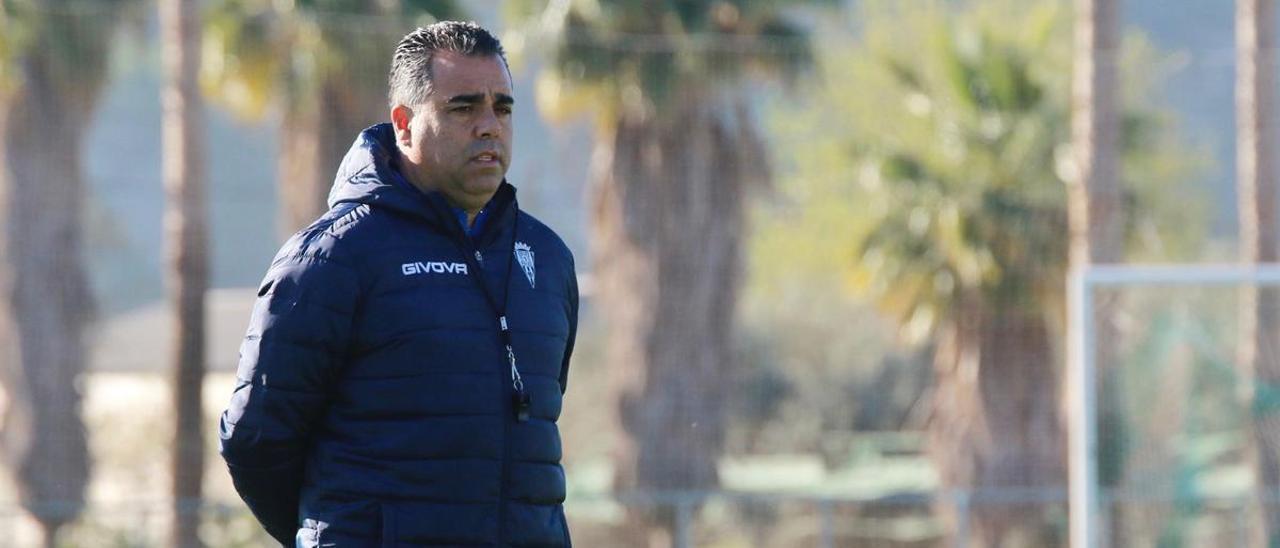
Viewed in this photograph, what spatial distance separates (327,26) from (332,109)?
105 cm

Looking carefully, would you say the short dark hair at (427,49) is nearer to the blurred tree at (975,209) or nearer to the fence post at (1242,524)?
the fence post at (1242,524)

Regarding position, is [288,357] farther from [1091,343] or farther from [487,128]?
[1091,343]

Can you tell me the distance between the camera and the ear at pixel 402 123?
3.18 metres

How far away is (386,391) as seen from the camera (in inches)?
119

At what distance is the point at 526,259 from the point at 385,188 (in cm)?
29

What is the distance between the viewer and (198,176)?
40.4ft

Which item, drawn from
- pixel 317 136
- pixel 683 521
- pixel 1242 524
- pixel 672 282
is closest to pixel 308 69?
pixel 317 136

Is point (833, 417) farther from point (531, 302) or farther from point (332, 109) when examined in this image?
point (531, 302)

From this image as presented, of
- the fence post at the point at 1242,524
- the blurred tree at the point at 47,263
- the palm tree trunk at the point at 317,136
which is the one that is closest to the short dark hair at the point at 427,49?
the fence post at the point at 1242,524

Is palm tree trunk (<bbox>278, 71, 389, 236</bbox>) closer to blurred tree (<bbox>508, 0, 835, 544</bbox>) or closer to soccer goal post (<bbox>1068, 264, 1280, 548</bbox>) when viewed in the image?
blurred tree (<bbox>508, 0, 835, 544</bbox>)

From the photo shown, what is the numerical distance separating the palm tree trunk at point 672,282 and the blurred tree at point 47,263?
12.7ft

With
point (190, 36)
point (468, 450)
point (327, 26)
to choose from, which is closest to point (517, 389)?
point (468, 450)

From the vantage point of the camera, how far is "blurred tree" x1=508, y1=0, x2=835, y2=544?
14.2 m

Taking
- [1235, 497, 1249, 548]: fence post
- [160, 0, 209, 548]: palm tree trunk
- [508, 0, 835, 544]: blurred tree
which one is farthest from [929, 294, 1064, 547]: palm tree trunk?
[160, 0, 209, 548]: palm tree trunk
